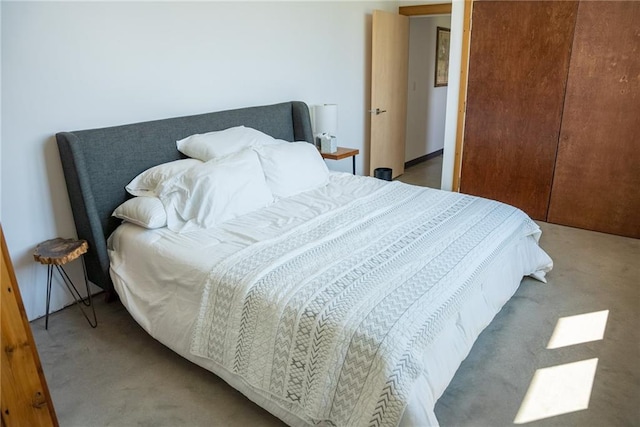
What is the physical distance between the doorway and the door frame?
2.45ft

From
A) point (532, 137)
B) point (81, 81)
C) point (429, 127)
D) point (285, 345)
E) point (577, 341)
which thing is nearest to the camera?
point (285, 345)

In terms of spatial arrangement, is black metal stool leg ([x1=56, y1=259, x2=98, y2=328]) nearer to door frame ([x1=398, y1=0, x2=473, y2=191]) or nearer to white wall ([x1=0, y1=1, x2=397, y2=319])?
white wall ([x1=0, y1=1, x2=397, y2=319])

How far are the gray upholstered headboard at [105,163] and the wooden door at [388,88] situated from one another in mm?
2338

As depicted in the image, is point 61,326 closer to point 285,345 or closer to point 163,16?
point 285,345

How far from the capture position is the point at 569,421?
187 centimetres

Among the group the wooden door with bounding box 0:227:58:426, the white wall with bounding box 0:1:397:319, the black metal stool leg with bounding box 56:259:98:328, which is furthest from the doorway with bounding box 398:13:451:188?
the wooden door with bounding box 0:227:58:426

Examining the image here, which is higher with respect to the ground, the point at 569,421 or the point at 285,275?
the point at 285,275

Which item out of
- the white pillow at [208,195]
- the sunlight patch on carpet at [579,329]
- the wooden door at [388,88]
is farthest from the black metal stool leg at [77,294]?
the wooden door at [388,88]

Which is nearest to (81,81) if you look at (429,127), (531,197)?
(531,197)

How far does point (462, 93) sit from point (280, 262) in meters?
3.09

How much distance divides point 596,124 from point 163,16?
3.46 m

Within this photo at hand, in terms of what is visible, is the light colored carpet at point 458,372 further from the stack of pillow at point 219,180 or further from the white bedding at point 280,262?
the stack of pillow at point 219,180

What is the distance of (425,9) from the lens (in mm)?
4961

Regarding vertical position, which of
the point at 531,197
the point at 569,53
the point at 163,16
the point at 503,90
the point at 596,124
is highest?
the point at 163,16
